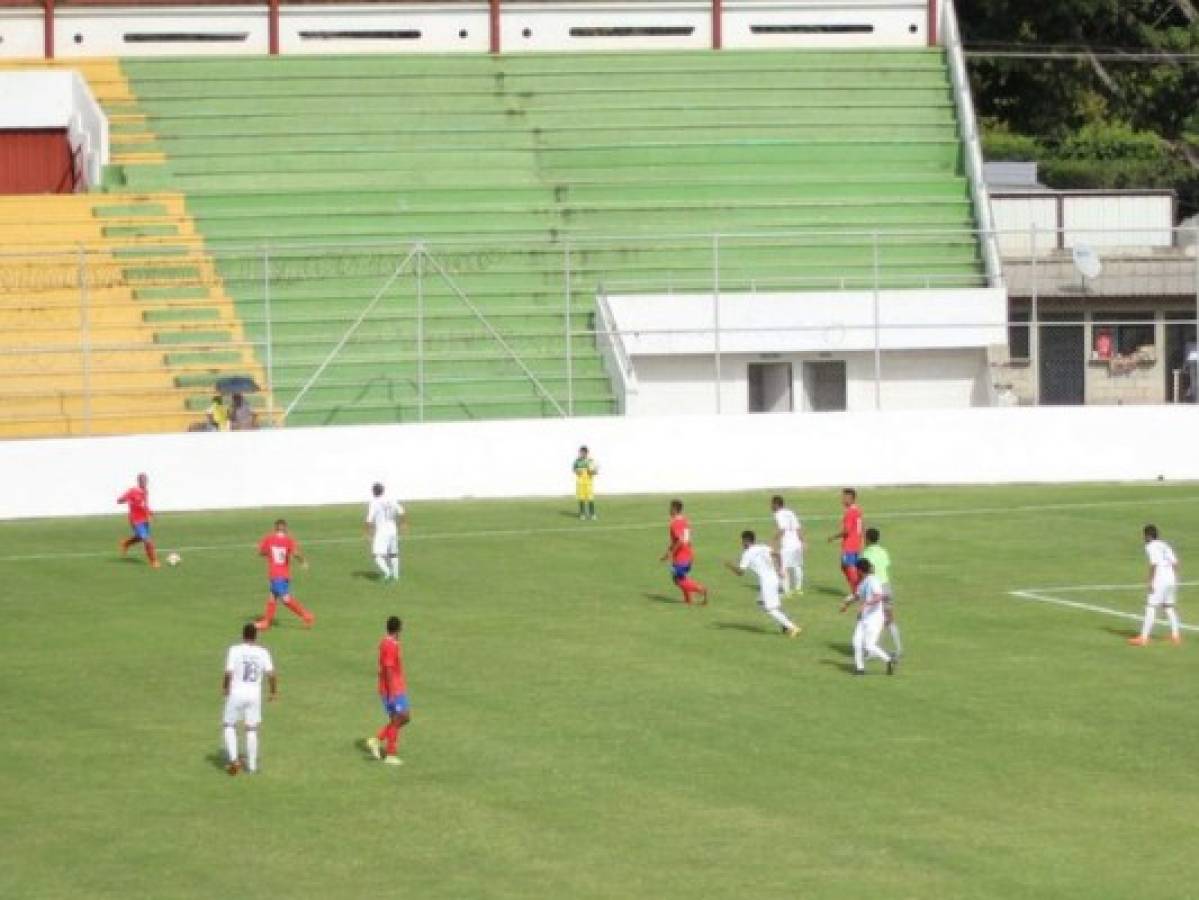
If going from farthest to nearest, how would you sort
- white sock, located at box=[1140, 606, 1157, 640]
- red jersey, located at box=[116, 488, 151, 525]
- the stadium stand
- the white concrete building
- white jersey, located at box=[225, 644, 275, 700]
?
the white concrete building, the stadium stand, red jersey, located at box=[116, 488, 151, 525], white sock, located at box=[1140, 606, 1157, 640], white jersey, located at box=[225, 644, 275, 700]

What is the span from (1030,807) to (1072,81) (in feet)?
188

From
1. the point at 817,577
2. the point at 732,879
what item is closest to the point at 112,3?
the point at 817,577

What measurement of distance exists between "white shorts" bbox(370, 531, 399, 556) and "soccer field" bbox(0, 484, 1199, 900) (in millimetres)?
501

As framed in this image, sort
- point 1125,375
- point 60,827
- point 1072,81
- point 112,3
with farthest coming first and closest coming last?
point 1072,81
point 112,3
point 1125,375
point 60,827

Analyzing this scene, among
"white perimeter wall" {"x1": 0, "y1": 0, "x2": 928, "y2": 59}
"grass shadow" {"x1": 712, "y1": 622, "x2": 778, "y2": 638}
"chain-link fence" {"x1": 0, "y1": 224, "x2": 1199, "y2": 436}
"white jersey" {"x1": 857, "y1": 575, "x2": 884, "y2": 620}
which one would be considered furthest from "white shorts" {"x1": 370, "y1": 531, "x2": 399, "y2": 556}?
"white perimeter wall" {"x1": 0, "y1": 0, "x2": 928, "y2": 59}

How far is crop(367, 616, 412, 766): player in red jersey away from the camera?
28.7 m

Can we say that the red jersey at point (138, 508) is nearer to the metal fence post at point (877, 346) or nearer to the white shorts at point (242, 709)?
the white shorts at point (242, 709)

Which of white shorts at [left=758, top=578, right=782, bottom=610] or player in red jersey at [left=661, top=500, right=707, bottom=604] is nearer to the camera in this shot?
white shorts at [left=758, top=578, right=782, bottom=610]

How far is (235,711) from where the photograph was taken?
2886 cm

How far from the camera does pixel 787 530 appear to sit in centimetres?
4028

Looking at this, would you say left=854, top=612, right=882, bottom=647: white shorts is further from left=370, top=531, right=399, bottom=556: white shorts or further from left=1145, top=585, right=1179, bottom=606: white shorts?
left=370, top=531, right=399, bottom=556: white shorts

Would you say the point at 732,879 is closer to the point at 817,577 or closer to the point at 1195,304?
the point at 817,577

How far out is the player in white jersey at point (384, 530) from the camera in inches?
1640

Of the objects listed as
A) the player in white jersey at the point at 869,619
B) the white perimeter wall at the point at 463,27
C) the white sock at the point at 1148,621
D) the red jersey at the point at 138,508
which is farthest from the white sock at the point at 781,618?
the white perimeter wall at the point at 463,27
